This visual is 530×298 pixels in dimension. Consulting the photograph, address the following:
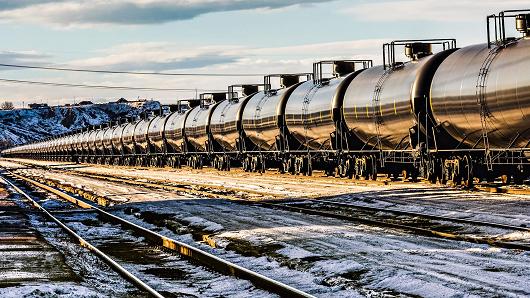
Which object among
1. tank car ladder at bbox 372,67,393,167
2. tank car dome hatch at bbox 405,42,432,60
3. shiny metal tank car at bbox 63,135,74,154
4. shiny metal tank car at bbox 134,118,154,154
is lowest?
shiny metal tank car at bbox 63,135,74,154

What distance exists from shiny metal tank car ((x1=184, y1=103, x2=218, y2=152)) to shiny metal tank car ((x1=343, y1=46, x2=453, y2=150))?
67.1 ft

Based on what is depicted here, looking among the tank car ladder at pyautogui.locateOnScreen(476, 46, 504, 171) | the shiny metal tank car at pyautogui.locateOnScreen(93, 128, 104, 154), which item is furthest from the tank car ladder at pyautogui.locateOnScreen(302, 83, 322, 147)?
the shiny metal tank car at pyautogui.locateOnScreen(93, 128, 104, 154)

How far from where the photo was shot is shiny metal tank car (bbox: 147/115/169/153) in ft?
208

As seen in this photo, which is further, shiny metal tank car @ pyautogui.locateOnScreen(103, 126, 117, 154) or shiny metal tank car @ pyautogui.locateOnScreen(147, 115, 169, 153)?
shiny metal tank car @ pyautogui.locateOnScreen(103, 126, 117, 154)

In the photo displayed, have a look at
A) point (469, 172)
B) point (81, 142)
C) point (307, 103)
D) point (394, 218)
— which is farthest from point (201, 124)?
point (81, 142)

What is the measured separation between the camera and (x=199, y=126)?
51.4m

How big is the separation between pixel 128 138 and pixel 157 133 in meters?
12.6

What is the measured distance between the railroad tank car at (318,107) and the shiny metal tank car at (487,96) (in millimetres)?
7539

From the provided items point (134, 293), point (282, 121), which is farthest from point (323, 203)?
point (282, 121)

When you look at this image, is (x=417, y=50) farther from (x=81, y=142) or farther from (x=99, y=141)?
(x=81, y=142)

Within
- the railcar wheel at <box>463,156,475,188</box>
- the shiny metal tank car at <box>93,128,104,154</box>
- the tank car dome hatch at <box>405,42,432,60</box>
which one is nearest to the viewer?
the railcar wheel at <box>463,156,475,188</box>

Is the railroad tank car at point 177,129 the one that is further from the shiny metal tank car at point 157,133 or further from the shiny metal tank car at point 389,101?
the shiny metal tank car at point 389,101

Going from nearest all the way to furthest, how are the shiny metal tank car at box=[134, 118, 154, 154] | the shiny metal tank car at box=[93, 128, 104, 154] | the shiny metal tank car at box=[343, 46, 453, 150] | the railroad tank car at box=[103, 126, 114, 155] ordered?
the shiny metal tank car at box=[343, 46, 453, 150]
the shiny metal tank car at box=[134, 118, 154, 154]
the railroad tank car at box=[103, 126, 114, 155]
the shiny metal tank car at box=[93, 128, 104, 154]

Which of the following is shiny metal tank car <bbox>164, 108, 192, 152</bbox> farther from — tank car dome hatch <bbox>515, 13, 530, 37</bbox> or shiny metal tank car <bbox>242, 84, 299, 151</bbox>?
tank car dome hatch <bbox>515, 13, 530, 37</bbox>
